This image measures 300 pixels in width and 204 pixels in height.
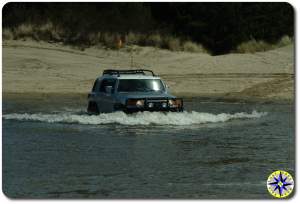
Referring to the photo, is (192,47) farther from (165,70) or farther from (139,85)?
(139,85)

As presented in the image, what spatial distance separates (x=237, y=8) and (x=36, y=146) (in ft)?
81.1

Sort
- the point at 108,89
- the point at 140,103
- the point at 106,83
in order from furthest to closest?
1. the point at 106,83
2. the point at 108,89
3. the point at 140,103

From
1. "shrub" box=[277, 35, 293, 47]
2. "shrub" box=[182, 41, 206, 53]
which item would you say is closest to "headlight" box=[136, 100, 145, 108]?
"shrub" box=[182, 41, 206, 53]

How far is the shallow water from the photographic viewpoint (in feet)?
44.0

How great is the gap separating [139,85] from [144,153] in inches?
239

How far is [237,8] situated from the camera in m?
41.9

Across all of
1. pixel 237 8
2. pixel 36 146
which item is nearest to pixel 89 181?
pixel 36 146

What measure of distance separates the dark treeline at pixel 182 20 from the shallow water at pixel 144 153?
596 inches

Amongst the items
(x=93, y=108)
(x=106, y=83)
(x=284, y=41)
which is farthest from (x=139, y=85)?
(x=284, y=41)

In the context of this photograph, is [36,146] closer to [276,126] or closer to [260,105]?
[276,126]

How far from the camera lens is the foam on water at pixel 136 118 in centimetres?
2244

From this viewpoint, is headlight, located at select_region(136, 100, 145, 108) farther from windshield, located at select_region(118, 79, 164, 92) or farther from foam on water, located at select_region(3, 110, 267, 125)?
windshield, located at select_region(118, 79, 164, 92)

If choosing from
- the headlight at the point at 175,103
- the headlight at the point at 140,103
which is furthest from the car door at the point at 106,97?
the headlight at the point at 175,103

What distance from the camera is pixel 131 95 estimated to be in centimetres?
2259
